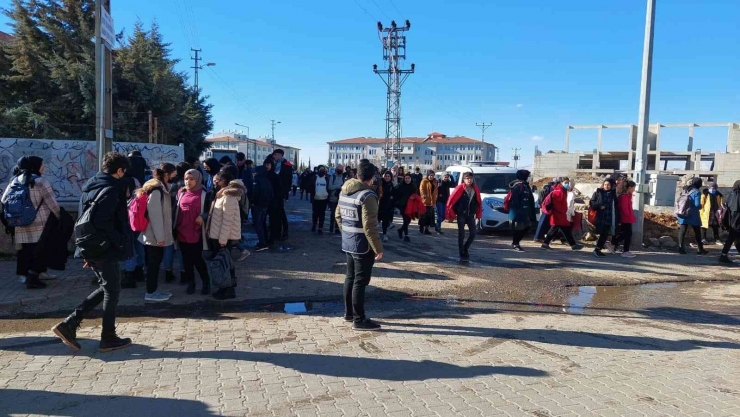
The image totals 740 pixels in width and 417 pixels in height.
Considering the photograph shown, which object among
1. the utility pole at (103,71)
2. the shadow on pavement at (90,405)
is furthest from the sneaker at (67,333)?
the utility pole at (103,71)

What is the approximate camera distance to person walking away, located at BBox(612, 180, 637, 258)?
33.9 ft

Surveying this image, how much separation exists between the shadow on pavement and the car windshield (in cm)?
1150

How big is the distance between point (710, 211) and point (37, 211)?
44.5ft

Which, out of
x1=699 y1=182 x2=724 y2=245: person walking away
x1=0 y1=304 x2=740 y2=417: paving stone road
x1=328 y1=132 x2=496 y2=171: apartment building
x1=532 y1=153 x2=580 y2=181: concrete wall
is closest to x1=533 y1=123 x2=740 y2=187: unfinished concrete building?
x1=532 y1=153 x2=580 y2=181: concrete wall

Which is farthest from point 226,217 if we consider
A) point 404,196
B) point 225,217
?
point 404,196

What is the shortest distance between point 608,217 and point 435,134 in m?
118

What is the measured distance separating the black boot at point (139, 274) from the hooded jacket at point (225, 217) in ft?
4.97

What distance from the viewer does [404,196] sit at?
474 inches

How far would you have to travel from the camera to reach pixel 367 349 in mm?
4809

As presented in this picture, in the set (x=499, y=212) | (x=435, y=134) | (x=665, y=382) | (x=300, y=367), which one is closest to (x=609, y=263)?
(x=499, y=212)

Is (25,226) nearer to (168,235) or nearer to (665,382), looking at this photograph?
(168,235)

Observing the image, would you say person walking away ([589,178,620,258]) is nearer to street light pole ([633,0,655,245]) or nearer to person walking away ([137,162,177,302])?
street light pole ([633,0,655,245])

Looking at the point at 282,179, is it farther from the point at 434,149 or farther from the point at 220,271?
the point at 434,149

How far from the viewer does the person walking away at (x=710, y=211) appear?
11.8 m
